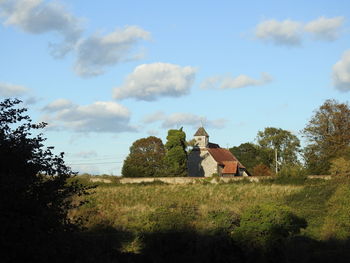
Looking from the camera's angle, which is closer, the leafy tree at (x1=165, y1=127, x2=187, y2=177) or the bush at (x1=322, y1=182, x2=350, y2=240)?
the bush at (x1=322, y1=182, x2=350, y2=240)

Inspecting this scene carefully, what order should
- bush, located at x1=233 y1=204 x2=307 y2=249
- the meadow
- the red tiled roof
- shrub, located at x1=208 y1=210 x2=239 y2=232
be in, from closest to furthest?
the meadow < bush, located at x1=233 y1=204 x2=307 y2=249 < shrub, located at x1=208 y1=210 x2=239 y2=232 < the red tiled roof

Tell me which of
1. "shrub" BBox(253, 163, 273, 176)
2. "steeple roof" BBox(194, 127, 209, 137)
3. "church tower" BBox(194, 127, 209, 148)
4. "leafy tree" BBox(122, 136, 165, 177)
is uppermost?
"steeple roof" BBox(194, 127, 209, 137)

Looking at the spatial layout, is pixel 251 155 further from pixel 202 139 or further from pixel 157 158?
pixel 157 158

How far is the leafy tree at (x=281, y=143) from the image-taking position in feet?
280

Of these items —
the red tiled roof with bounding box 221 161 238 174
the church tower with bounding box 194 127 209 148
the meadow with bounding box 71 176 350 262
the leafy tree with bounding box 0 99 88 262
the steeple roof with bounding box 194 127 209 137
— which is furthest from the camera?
the steeple roof with bounding box 194 127 209 137

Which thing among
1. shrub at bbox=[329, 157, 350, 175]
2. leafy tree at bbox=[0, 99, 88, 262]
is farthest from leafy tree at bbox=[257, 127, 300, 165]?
leafy tree at bbox=[0, 99, 88, 262]

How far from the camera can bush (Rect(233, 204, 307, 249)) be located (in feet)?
67.5

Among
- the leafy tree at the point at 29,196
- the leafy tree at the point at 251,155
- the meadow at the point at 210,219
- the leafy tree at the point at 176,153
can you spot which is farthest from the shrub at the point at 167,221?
the leafy tree at the point at 251,155

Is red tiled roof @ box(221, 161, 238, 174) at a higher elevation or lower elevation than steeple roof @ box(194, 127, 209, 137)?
lower

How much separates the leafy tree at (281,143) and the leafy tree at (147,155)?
18.0 metres

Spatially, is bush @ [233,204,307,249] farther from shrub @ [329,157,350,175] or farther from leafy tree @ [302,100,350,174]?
leafy tree @ [302,100,350,174]

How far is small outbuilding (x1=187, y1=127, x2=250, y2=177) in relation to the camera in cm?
7312

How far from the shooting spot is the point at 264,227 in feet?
69.3

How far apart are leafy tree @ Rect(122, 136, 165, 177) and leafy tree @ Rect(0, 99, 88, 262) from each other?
2658 inches
